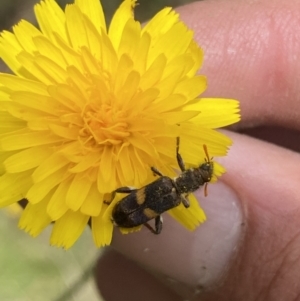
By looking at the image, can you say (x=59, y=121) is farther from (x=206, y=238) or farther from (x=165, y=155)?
(x=206, y=238)

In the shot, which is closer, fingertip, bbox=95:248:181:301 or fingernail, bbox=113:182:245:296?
fingernail, bbox=113:182:245:296

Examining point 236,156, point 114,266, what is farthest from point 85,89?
point 114,266

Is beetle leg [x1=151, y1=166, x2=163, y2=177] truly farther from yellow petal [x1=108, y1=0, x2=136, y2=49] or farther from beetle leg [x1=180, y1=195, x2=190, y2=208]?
yellow petal [x1=108, y1=0, x2=136, y2=49]

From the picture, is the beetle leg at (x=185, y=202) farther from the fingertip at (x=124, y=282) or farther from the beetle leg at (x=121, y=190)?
the fingertip at (x=124, y=282)

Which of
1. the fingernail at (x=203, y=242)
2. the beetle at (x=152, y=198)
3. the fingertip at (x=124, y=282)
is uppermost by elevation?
the beetle at (x=152, y=198)

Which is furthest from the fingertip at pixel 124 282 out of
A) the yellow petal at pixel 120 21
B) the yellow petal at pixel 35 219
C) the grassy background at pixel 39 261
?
the yellow petal at pixel 120 21

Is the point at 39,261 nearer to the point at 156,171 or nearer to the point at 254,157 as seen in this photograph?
the point at 254,157

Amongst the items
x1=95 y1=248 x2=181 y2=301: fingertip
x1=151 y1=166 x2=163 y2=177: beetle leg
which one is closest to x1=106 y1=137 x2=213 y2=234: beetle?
x1=151 y1=166 x2=163 y2=177: beetle leg
